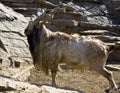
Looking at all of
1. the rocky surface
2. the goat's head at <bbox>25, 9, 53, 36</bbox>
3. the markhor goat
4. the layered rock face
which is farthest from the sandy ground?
the goat's head at <bbox>25, 9, 53, 36</bbox>

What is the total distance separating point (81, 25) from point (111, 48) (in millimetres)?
6674

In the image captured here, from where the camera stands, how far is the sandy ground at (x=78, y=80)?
8.60 meters

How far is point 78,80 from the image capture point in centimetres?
951

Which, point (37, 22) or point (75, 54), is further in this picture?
point (37, 22)

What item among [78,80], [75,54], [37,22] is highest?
[37,22]

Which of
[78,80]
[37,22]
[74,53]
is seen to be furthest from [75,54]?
[78,80]

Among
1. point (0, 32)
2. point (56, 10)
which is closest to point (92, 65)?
point (56, 10)

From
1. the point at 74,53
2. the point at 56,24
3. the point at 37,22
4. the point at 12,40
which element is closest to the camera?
the point at 74,53

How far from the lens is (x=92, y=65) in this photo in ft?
24.6

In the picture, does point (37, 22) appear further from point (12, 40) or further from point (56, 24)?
point (56, 24)

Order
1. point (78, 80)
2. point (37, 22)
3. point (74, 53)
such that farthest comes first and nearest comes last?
point (78, 80)
point (37, 22)
point (74, 53)

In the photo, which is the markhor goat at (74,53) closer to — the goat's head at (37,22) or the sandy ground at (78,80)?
the goat's head at (37,22)

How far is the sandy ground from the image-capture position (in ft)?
28.2

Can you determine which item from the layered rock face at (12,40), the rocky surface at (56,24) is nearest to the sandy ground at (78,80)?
the rocky surface at (56,24)
